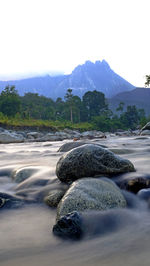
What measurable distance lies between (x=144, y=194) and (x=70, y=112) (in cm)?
6507

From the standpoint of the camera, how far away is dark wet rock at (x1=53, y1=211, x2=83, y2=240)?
1896 mm

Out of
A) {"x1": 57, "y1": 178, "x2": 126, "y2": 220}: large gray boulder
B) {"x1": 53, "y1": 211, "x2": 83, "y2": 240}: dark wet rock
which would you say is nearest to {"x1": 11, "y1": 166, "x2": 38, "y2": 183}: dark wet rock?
{"x1": 57, "y1": 178, "x2": 126, "y2": 220}: large gray boulder

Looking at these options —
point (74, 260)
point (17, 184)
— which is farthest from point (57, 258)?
point (17, 184)

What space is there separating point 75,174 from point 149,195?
0.99 m

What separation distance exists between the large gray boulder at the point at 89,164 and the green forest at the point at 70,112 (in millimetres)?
25392

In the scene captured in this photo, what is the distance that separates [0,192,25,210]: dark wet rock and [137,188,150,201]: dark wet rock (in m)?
1.24

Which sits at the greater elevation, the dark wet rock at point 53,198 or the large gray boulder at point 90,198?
the large gray boulder at point 90,198

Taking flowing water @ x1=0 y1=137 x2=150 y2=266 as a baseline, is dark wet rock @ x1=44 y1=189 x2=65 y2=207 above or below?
above

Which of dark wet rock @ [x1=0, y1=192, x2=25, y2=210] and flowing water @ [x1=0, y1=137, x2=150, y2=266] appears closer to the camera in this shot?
flowing water @ [x1=0, y1=137, x2=150, y2=266]

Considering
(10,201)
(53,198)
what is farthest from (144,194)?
(10,201)

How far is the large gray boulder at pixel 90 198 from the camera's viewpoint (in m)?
2.22

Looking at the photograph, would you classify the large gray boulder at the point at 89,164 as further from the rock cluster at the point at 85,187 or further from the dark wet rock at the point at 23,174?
the dark wet rock at the point at 23,174

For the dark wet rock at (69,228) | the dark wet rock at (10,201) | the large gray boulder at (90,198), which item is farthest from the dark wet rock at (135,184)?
the dark wet rock at (10,201)

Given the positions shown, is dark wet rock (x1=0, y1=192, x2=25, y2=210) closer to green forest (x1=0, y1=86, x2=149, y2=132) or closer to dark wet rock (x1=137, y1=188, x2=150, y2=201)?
dark wet rock (x1=137, y1=188, x2=150, y2=201)
